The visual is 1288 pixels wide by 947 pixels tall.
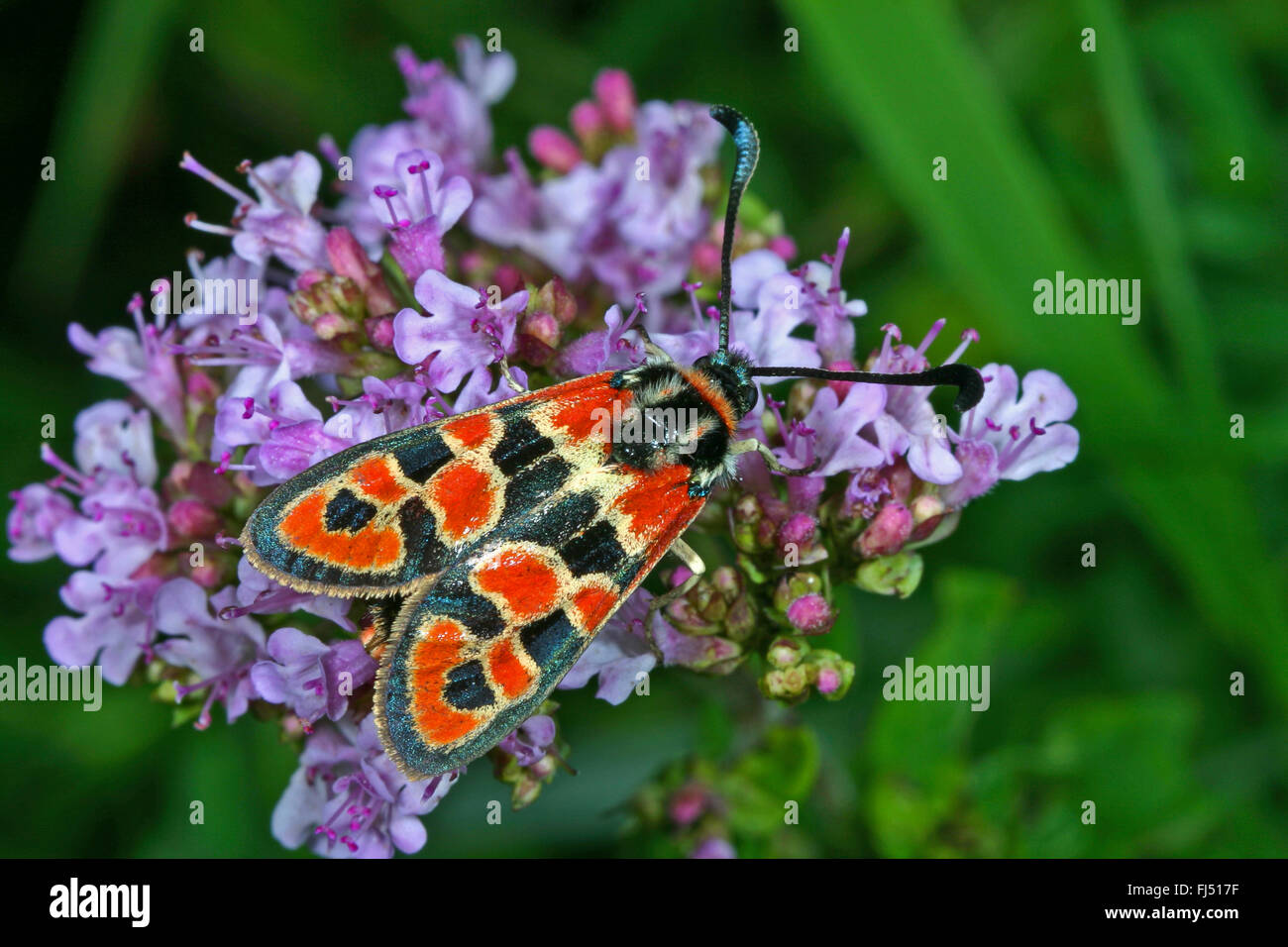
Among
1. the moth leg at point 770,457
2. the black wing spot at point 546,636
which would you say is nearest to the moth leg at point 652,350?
the moth leg at point 770,457

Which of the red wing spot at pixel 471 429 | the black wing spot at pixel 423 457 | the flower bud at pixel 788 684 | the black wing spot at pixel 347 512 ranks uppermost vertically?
the red wing spot at pixel 471 429

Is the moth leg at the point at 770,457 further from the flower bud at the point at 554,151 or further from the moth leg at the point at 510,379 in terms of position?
the flower bud at the point at 554,151

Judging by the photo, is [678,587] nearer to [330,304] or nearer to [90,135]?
[330,304]

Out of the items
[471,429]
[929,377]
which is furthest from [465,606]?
[929,377]

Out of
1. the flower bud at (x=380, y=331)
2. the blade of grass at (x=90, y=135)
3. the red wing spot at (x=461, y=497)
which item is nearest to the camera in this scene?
the red wing spot at (x=461, y=497)

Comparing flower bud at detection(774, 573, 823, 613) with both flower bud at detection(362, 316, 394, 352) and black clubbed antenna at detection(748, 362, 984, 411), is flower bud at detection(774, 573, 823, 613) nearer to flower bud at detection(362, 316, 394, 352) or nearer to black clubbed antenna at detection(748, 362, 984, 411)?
black clubbed antenna at detection(748, 362, 984, 411)

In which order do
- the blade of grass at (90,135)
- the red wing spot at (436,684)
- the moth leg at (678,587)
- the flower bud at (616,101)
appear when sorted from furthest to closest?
the blade of grass at (90,135) < the flower bud at (616,101) < the moth leg at (678,587) < the red wing spot at (436,684)
